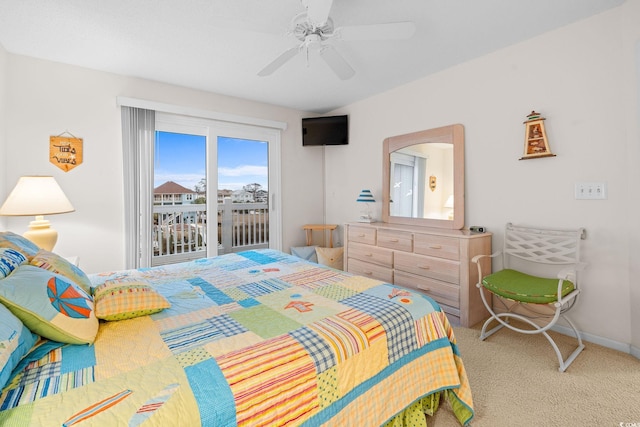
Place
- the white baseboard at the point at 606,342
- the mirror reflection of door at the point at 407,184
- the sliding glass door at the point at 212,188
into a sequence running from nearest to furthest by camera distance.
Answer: the white baseboard at the point at 606,342 → the mirror reflection of door at the point at 407,184 → the sliding glass door at the point at 212,188

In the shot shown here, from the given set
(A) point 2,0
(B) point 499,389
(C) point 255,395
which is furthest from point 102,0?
(B) point 499,389

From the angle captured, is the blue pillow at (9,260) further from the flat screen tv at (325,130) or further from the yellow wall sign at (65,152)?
the flat screen tv at (325,130)

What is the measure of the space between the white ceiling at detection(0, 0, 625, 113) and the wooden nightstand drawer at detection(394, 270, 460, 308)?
2.10 metres

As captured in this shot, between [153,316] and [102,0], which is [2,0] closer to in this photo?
[102,0]

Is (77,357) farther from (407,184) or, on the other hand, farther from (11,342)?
(407,184)

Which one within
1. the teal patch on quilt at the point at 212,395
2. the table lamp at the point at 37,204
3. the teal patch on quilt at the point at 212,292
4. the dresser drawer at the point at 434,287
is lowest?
the dresser drawer at the point at 434,287

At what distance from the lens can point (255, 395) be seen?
901mm

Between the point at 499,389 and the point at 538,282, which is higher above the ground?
the point at 538,282

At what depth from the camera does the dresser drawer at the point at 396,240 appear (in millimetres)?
2960

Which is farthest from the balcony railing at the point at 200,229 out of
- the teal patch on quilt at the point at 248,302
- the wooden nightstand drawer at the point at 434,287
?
→ the teal patch on quilt at the point at 248,302

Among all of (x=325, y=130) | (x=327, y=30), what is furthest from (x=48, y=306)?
(x=325, y=130)

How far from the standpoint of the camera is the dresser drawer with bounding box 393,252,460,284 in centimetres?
261

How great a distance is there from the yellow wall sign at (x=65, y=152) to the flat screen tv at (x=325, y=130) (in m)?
2.64

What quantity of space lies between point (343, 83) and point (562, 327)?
313 centimetres
